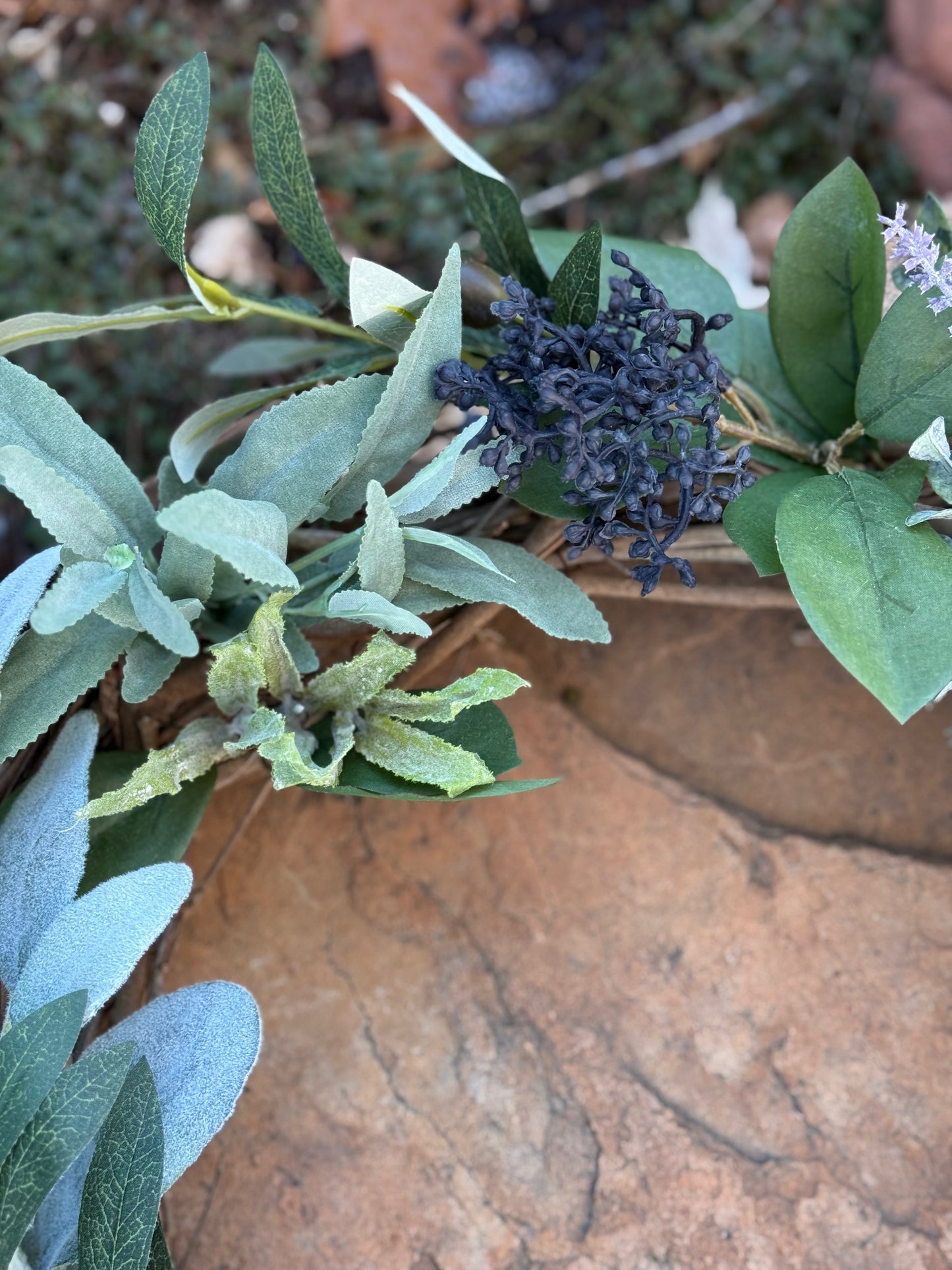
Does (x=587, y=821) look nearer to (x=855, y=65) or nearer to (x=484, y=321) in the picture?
(x=484, y=321)

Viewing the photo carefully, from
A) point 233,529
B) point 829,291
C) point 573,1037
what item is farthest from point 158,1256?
point 829,291

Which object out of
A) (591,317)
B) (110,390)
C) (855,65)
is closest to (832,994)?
(591,317)

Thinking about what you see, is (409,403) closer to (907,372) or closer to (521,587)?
(521,587)

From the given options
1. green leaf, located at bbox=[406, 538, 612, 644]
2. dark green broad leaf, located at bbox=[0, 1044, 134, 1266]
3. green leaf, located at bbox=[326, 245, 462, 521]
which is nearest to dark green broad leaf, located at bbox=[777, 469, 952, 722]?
green leaf, located at bbox=[406, 538, 612, 644]

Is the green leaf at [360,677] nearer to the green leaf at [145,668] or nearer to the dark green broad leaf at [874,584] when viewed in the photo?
the green leaf at [145,668]

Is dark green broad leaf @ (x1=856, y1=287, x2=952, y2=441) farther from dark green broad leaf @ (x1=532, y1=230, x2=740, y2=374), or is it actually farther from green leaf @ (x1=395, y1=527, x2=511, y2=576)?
green leaf @ (x1=395, y1=527, x2=511, y2=576)

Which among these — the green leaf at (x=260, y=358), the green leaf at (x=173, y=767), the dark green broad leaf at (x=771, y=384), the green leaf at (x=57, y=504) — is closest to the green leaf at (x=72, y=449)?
the green leaf at (x=57, y=504)
